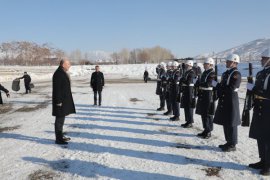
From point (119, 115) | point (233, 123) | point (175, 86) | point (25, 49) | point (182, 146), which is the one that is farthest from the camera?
point (25, 49)

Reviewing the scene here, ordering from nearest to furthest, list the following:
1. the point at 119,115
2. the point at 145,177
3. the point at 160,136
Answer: the point at 145,177 < the point at 160,136 < the point at 119,115

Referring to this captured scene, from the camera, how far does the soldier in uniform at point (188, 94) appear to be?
10102 millimetres

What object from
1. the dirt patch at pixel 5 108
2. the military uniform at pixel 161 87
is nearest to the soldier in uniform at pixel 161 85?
the military uniform at pixel 161 87

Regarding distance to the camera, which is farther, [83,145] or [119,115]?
[119,115]

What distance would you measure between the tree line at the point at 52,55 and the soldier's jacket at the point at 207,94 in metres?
115

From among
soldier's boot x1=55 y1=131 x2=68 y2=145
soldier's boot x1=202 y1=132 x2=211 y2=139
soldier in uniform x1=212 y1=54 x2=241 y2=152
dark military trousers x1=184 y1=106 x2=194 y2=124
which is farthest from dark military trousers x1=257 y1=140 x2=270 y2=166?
soldier's boot x1=55 y1=131 x2=68 y2=145

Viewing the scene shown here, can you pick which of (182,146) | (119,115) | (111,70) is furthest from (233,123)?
(111,70)

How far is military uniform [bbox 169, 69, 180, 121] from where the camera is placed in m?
11.6

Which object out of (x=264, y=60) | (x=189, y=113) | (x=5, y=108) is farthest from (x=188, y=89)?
(x=5, y=108)

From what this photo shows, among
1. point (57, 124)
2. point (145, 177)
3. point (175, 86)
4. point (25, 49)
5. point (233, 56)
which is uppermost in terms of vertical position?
point (25, 49)

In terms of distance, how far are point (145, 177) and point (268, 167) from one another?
7.75 feet

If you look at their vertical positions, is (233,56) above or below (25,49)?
below

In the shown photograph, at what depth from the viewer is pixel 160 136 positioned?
922 centimetres

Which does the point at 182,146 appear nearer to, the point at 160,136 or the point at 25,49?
the point at 160,136
